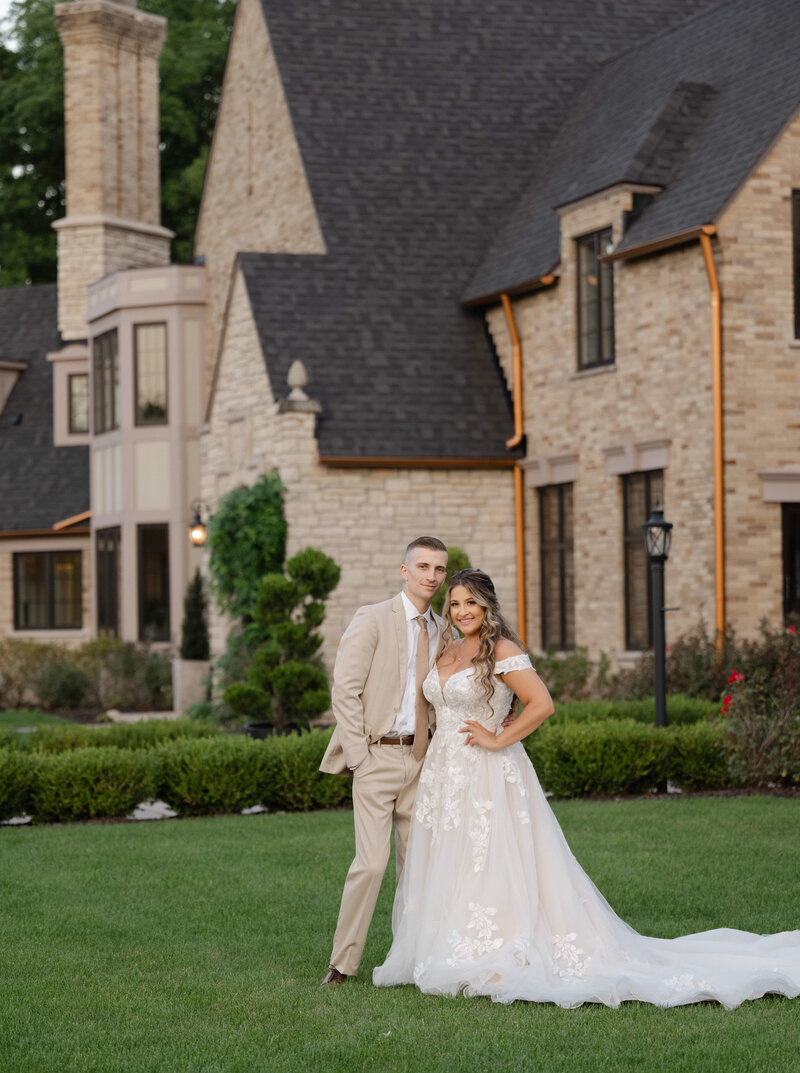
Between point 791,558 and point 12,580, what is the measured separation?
17.1 meters

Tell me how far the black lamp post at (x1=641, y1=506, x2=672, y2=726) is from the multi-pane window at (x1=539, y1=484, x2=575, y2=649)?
6095 mm

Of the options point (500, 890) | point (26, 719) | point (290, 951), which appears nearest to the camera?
point (500, 890)

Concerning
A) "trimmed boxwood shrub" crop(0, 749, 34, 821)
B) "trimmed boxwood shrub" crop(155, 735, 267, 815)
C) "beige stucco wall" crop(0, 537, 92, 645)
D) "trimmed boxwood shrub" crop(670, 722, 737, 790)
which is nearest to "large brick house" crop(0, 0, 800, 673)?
"beige stucco wall" crop(0, 537, 92, 645)

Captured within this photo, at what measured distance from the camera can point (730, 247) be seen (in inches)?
685

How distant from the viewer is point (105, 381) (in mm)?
27781

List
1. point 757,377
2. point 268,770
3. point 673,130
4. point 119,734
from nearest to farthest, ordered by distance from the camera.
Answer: point 268,770 < point 119,734 < point 757,377 < point 673,130

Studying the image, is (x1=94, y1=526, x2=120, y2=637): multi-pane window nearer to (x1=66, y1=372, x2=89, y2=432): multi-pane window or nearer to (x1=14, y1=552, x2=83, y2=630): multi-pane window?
(x1=14, y1=552, x2=83, y2=630): multi-pane window

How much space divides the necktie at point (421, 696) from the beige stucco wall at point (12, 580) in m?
22.7

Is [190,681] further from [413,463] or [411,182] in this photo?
[411,182]

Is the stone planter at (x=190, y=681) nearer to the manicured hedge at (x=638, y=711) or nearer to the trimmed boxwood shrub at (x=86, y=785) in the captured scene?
the manicured hedge at (x=638, y=711)

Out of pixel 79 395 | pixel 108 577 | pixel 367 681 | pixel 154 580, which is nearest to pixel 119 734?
pixel 367 681

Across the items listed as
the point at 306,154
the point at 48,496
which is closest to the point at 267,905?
the point at 306,154

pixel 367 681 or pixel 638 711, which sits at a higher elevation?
pixel 367 681

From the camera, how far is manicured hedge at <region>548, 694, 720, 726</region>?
15.0 meters
